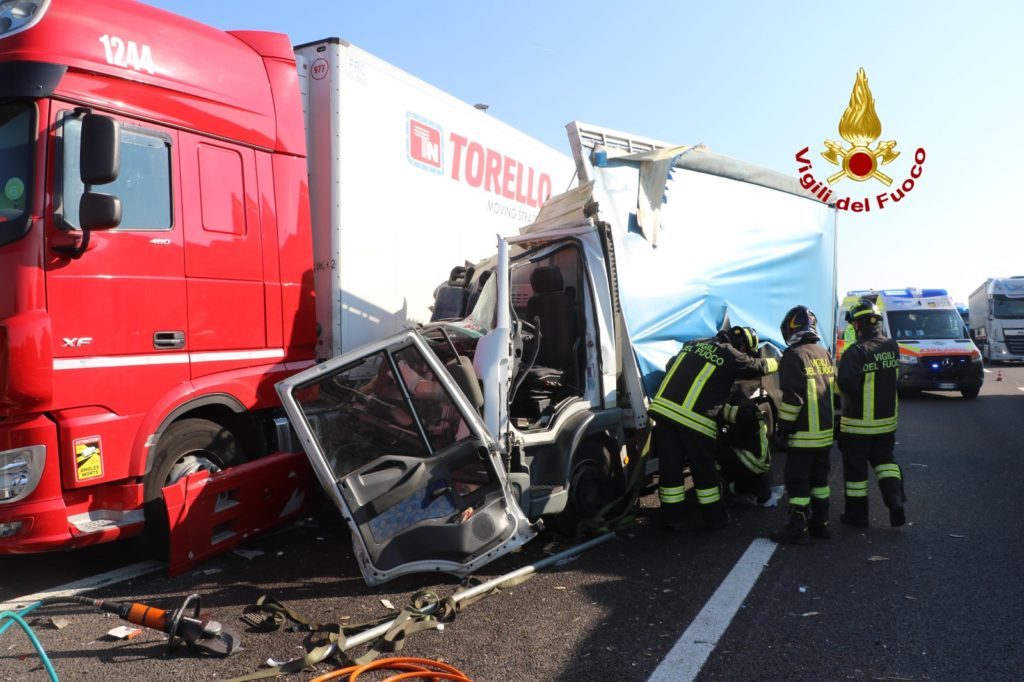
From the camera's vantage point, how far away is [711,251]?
727 centimetres

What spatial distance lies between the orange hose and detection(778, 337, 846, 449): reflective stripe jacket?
312 centimetres

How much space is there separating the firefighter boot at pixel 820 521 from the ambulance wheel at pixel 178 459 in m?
3.83

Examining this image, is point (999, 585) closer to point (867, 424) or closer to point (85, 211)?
point (867, 424)

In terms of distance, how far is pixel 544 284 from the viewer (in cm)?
591

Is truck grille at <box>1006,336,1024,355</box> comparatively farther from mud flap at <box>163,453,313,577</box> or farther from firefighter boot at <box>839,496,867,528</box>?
mud flap at <box>163,453,313,577</box>

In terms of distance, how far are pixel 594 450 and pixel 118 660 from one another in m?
3.16

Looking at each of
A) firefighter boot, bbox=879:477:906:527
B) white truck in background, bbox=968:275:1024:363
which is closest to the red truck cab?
firefighter boot, bbox=879:477:906:527

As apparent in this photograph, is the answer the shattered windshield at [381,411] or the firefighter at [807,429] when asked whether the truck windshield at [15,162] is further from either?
the firefighter at [807,429]

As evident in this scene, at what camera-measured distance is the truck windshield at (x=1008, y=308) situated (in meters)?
24.0

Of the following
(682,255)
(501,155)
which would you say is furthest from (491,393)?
(501,155)

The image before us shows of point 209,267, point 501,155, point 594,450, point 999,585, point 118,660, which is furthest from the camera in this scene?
point 501,155

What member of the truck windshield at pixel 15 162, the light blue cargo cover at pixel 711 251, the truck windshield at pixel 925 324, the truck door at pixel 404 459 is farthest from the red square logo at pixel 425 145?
the truck windshield at pixel 925 324

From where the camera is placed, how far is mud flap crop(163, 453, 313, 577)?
444 cm

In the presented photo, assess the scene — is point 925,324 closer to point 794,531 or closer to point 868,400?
point 868,400
